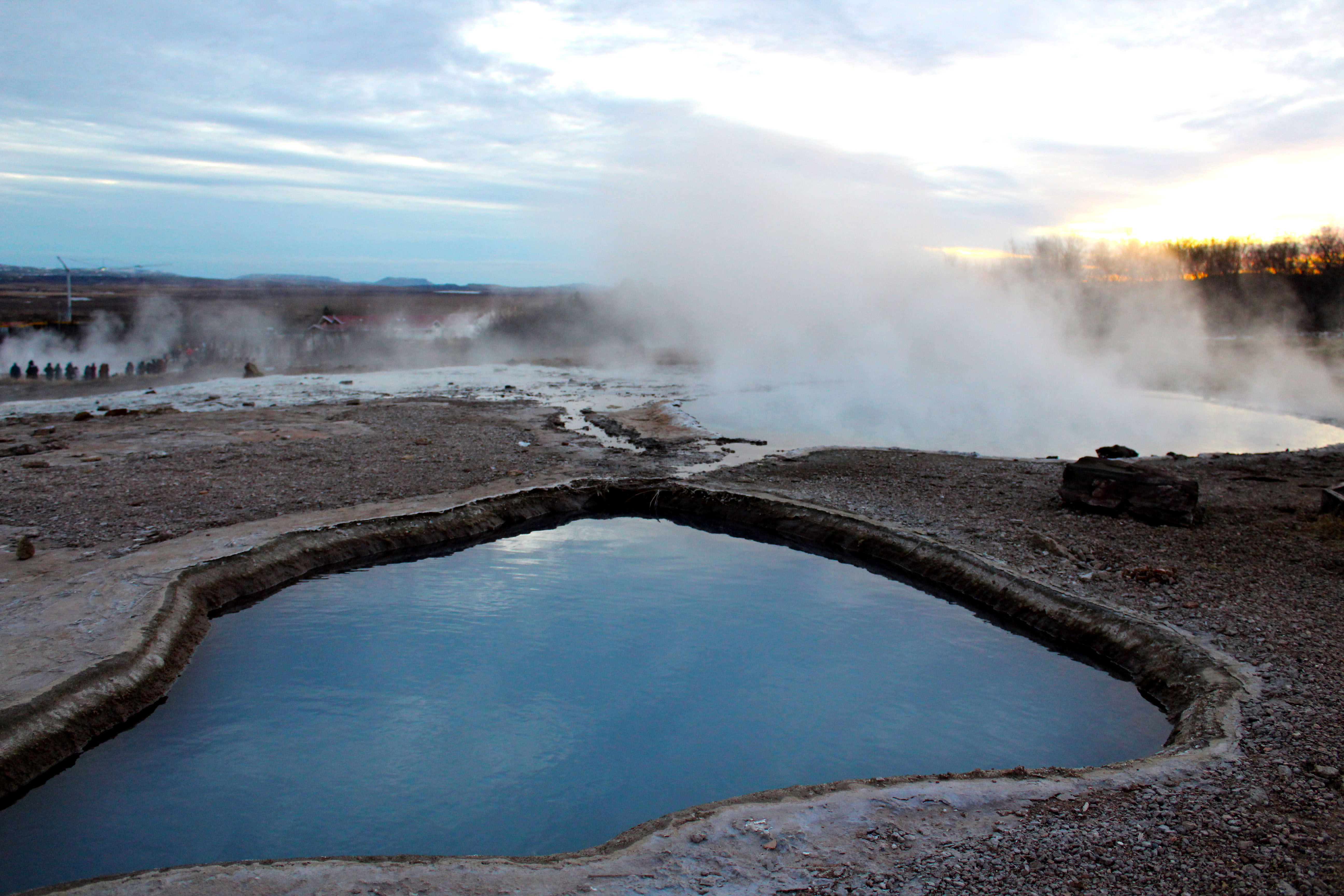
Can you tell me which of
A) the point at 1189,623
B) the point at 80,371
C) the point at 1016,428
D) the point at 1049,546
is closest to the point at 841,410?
the point at 1016,428

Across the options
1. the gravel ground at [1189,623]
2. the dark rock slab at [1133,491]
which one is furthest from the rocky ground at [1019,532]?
the dark rock slab at [1133,491]

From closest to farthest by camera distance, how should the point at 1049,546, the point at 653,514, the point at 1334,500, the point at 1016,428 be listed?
the point at 1049,546
the point at 1334,500
the point at 653,514
the point at 1016,428

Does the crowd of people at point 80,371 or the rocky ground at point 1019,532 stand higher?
the crowd of people at point 80,371

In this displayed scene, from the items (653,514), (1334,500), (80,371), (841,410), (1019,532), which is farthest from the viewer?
(80,371)

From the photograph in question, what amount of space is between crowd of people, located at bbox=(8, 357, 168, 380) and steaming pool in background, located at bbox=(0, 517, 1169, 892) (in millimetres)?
22093

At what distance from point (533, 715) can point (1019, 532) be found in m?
5.67

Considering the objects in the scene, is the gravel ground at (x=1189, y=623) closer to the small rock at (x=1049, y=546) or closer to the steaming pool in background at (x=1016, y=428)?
the small rock at (x=1049, y=546)

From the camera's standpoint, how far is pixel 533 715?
6.12 m

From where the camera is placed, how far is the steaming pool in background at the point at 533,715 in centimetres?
484

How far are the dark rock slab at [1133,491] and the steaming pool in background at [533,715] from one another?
2.86 meters

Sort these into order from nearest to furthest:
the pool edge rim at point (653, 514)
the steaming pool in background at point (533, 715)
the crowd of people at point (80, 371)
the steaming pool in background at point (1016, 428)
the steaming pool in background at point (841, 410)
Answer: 1. the pool edge rim at point (653, 514)
2. the steaming pool in background at point (533, 715)
3. the steaming pool in background at point (1016, 428)
4. the steaming pool in background at point (841, 410)
5. the crowd of people at point (80, 371)

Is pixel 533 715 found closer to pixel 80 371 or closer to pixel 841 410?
pixel 841 410

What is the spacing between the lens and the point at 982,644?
24.2 feet

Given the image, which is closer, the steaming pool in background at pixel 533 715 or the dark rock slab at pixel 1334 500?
the steaming pool in background at pixel 533 715
